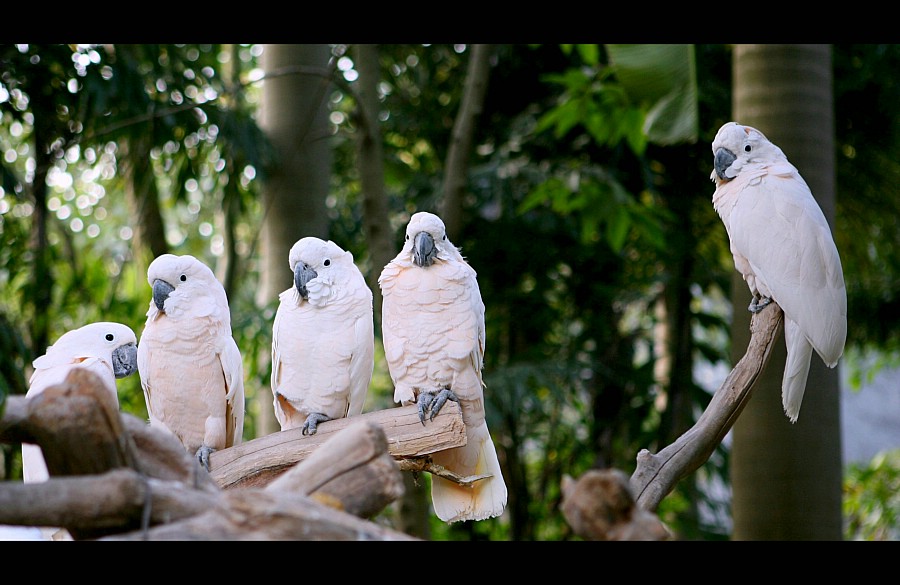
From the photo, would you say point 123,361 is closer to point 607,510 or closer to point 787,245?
point 607,510

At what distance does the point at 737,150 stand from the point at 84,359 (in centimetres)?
163

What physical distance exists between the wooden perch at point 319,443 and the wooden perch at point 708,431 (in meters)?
0.41

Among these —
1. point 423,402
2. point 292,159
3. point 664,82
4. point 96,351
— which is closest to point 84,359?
point 96,351

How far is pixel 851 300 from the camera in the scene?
4473mm

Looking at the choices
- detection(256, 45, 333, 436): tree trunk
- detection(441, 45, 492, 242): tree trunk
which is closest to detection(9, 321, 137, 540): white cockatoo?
detection(256, 45, 333, 436): tree trunk

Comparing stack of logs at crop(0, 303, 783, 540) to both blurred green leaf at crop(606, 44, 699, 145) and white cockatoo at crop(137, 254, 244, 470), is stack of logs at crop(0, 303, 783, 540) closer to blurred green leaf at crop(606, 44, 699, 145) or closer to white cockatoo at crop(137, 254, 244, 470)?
white cockatoo at crop(137, 254, 244, 470)

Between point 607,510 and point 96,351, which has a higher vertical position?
point 96,351

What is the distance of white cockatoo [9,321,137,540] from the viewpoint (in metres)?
1.85

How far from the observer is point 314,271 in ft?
6.39

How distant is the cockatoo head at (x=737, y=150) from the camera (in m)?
1.89

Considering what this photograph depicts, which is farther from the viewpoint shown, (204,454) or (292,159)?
(292,159)
